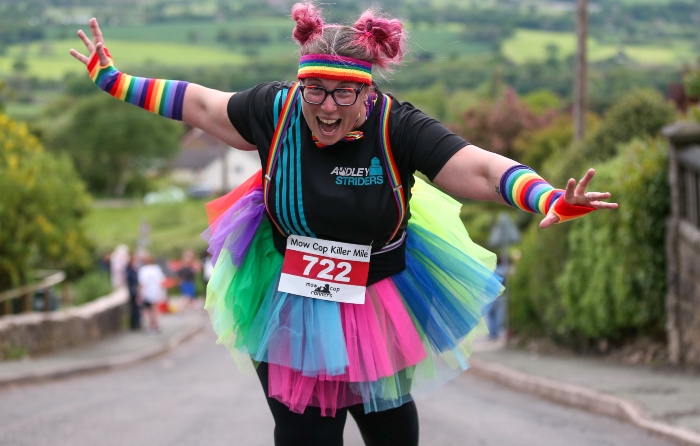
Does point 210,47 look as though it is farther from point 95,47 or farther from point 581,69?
point 95,47

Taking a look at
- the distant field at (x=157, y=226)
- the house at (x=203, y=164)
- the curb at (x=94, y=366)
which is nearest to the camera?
the curb at (x=94, y=366)

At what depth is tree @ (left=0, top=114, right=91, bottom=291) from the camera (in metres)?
15.0

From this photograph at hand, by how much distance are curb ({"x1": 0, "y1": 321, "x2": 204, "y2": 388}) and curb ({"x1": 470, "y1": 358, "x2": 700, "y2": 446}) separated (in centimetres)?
576

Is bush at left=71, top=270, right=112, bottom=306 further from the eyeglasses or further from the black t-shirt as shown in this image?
the eyeglasses

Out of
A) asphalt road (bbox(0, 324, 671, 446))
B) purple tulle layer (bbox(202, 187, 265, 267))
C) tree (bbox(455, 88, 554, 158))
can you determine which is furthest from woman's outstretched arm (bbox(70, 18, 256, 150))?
tree (bbox(455, 88, 554, 158))

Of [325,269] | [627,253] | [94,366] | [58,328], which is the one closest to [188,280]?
[58,328]

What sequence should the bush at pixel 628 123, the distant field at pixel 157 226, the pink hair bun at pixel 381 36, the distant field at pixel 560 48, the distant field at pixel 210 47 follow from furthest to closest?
the distant field at pixel 210 47
the distant field at pixel 560 48
the distant field at pixel 157 226
the bush at pixel 628 123
the pink hair bun at pixel 381 36

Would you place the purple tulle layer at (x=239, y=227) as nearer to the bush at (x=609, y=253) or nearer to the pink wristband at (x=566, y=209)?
the pink wristband at (x=566, y=209)

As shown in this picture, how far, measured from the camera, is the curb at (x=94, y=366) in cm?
1162

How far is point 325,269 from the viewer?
3713 mm

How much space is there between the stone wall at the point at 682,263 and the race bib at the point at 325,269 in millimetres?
7244

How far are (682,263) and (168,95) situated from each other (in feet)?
27.2

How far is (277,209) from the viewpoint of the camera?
3664 mm

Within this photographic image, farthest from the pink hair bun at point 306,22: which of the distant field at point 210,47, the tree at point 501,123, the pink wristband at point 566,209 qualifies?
the distant field at point 210,47
